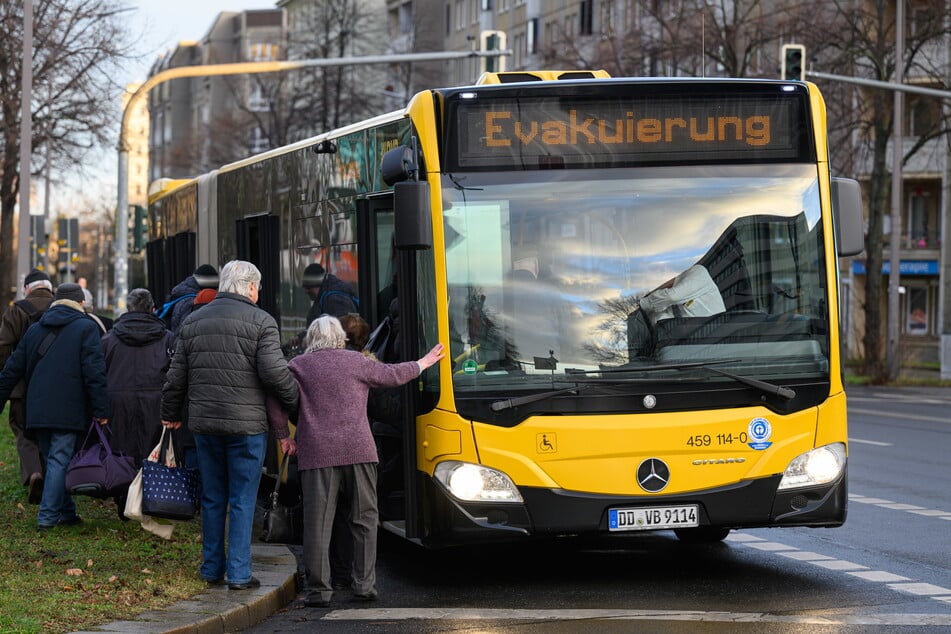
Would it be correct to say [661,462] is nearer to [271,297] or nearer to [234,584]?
[234,584]

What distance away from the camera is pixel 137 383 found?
38.0 feet

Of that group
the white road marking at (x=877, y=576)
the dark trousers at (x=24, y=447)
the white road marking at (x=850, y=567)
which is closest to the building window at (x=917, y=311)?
the white road marking at (x=850, y=567)

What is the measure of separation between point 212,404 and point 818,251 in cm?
Answer: 352

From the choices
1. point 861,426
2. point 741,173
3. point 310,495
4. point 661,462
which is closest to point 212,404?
point 310,495

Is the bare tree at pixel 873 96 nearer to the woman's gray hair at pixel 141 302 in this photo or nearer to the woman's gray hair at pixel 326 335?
the woman's gray hair at pixel 141 302

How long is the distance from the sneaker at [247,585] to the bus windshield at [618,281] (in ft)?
5.03

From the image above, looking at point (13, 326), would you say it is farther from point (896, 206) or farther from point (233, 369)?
point (896, 206)

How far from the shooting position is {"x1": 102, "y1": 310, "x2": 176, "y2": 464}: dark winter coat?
11.6 meters

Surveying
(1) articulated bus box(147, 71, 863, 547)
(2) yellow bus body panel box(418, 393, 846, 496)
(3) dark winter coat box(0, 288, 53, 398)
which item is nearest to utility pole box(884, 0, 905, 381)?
(3) dark winter coat box(0, 288, 53, 398)

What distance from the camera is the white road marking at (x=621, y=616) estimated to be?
877cm

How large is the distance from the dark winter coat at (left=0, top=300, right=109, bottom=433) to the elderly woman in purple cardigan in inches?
99.0

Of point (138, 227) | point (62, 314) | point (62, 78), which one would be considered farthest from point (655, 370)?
point (62, 78)

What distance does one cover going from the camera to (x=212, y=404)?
9.23 m

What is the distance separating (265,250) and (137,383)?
361 centimetres
